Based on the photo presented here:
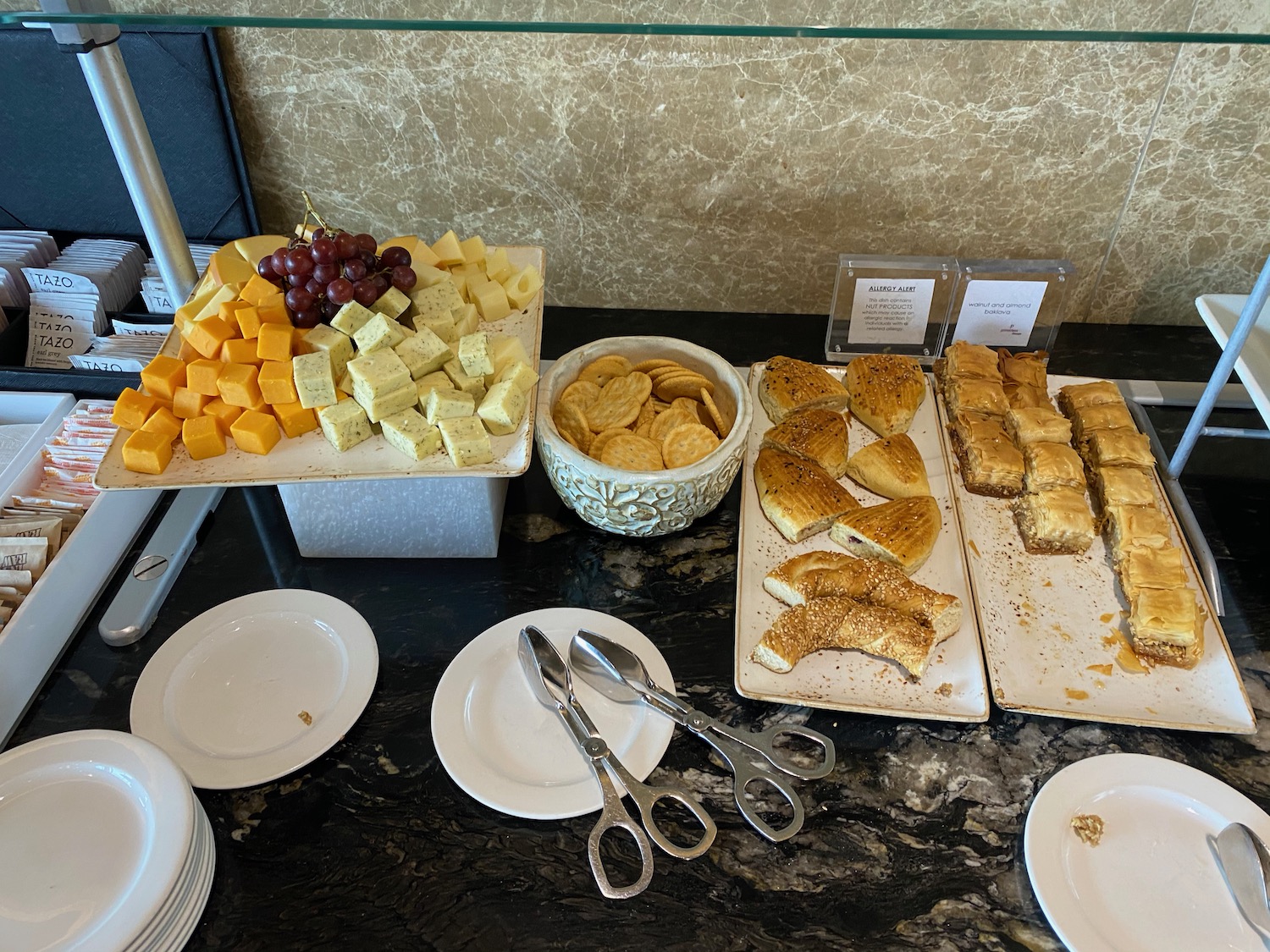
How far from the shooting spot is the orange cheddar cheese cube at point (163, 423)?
94 centimetres

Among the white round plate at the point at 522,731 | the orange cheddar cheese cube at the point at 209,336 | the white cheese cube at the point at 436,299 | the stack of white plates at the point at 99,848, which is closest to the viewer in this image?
the stack of white plates at the point at 99,848

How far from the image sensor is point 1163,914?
30.3 inches

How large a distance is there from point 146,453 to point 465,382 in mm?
337

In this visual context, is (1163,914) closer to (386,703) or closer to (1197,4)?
(386,703)

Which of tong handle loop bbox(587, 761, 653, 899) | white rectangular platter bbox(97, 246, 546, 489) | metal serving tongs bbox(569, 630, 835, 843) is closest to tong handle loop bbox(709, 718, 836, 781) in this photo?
metal serving tongs bbox(569, 630, 835, 843)

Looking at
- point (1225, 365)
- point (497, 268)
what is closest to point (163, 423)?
point (497, 268)

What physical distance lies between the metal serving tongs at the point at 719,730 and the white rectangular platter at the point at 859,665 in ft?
0.15

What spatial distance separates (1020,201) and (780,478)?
2.13 ft

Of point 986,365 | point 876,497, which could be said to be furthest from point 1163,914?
point 986,365

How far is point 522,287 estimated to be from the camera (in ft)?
3.82

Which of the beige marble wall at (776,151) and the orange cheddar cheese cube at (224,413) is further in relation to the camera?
the beige marble wall at (776,151)

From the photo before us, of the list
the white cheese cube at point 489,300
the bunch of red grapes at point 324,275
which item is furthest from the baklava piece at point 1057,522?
the bunch of red grapes at point 324,275

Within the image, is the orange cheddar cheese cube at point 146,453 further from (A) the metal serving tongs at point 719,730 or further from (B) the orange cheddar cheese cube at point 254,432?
(A) the metal serving tongs at point 719,730

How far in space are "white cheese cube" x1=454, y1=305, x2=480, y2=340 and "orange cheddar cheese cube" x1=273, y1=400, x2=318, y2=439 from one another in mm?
198
